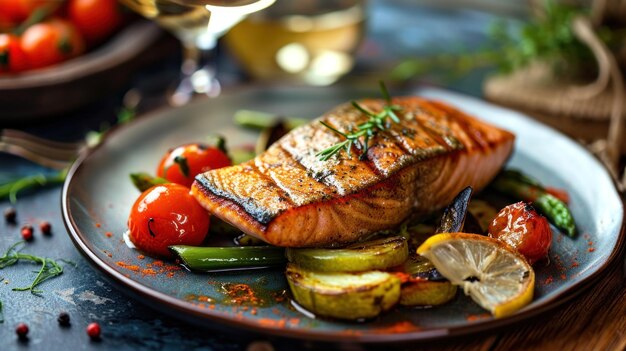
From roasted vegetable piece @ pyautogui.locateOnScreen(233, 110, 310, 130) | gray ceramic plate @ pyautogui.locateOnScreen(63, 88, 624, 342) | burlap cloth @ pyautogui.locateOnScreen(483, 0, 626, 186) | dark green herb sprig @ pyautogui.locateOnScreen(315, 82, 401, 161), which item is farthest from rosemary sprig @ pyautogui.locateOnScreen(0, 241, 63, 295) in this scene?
burlap cloth @ pyautogui.locateOnScreen(483, 0, 626, 186)

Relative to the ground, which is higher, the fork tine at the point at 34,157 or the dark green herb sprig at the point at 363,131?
the dark green herb sprig at the point at 363,131

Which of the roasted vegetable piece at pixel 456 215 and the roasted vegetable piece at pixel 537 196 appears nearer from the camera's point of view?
the roasted vegetable piece at pixel 456 215

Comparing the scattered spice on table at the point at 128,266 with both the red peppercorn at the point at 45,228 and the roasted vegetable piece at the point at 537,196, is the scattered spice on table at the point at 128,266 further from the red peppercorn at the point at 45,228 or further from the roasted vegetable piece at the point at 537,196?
the roasted vegetable piece at the point at 537,196

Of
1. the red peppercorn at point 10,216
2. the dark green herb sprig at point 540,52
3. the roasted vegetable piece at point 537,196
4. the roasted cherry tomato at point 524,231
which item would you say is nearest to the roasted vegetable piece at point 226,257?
the roasted cherry tomato at point 524,231

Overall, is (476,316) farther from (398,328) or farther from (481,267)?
(398,328)

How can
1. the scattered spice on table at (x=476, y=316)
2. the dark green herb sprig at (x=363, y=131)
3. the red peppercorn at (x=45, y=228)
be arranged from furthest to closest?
the red peppercorn at (x=45, y=228) → the dark green herb sprig at (x=363, y=131) → the scattered spice on table at (x=476, y=316)

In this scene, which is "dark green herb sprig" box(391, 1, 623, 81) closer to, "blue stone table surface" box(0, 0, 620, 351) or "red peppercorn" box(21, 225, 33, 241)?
"blue stone table surface" box(0, 0, 620, 351)
